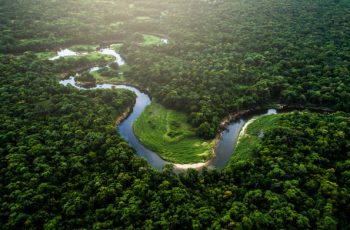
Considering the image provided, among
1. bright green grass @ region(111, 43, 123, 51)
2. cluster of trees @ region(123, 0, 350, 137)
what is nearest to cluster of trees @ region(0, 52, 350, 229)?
cluster of trees @ region(123, 0, 350, 137)

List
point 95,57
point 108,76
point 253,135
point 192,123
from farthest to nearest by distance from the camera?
point 95,57
point 108,76
point 192,123
point 253,135

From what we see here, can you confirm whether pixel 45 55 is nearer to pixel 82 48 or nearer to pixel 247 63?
pixel 82 48

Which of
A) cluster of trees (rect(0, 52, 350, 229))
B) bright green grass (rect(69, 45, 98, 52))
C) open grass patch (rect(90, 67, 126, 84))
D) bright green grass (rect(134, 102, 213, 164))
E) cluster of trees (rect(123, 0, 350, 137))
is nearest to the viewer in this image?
cluster of trees (rect(0, 52, 350, 229))

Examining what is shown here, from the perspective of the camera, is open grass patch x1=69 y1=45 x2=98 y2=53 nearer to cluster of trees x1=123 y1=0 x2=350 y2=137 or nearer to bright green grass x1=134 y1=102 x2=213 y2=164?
cluster of trees x1=123 y1=0 x2=350 y2=137

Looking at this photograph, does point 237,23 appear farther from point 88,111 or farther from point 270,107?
point 88,111

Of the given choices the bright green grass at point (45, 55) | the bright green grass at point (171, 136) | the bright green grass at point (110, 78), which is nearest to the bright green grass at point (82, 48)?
the bright green grass at point (45, 55)

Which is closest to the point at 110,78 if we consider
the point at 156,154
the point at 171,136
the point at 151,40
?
the point at 151,40
